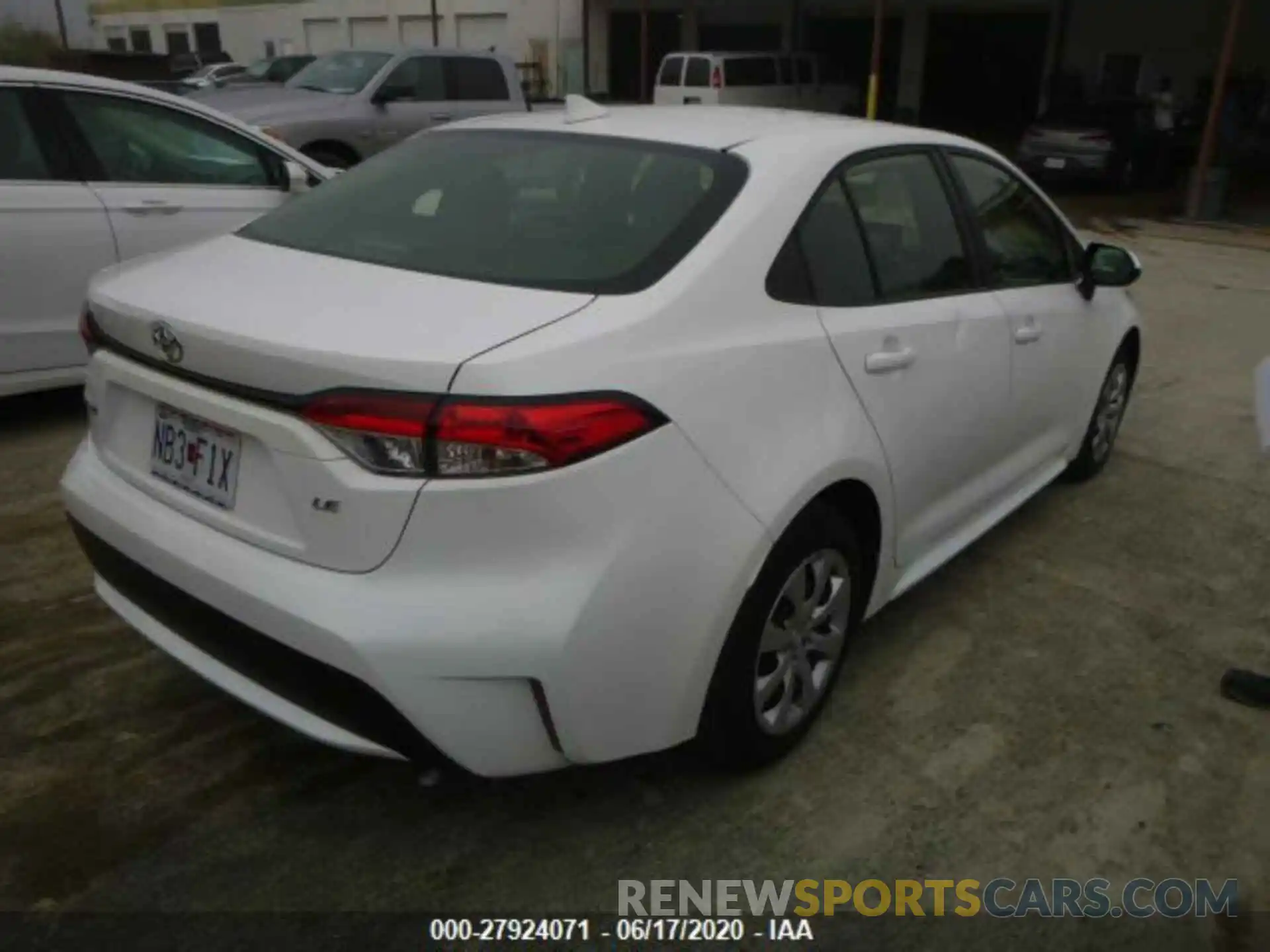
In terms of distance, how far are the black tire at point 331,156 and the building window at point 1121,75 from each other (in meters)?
16.9

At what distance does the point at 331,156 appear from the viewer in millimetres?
9953

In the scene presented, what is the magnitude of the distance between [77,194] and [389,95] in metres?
6.68

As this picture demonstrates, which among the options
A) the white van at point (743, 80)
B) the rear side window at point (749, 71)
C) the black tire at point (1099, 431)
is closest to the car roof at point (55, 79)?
the black tire at point (1099, 431)

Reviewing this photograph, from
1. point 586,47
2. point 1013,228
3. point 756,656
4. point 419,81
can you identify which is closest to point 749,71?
point 586,47

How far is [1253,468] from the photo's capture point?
4.65 m

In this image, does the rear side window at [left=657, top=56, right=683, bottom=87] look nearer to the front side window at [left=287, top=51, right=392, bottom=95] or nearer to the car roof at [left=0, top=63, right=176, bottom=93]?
the front side window at [left=287, top=51, right=392, bottom=95]

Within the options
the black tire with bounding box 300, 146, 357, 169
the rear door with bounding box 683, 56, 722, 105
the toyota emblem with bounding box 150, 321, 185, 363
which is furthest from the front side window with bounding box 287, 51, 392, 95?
the rear door with bounding box 683, 56, 722, 105

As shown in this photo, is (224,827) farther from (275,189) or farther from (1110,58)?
(1110,58)

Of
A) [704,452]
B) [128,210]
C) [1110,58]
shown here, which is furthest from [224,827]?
[1110,58]

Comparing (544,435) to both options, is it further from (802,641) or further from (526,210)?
(802,641)

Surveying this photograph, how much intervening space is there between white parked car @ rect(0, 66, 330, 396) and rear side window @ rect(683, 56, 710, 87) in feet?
54.7

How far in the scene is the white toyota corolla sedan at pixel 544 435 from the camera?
184 cm

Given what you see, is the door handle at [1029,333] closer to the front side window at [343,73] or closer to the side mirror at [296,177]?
the side mirror at [296,177]

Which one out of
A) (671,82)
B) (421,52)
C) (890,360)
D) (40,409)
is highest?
(421,52)
